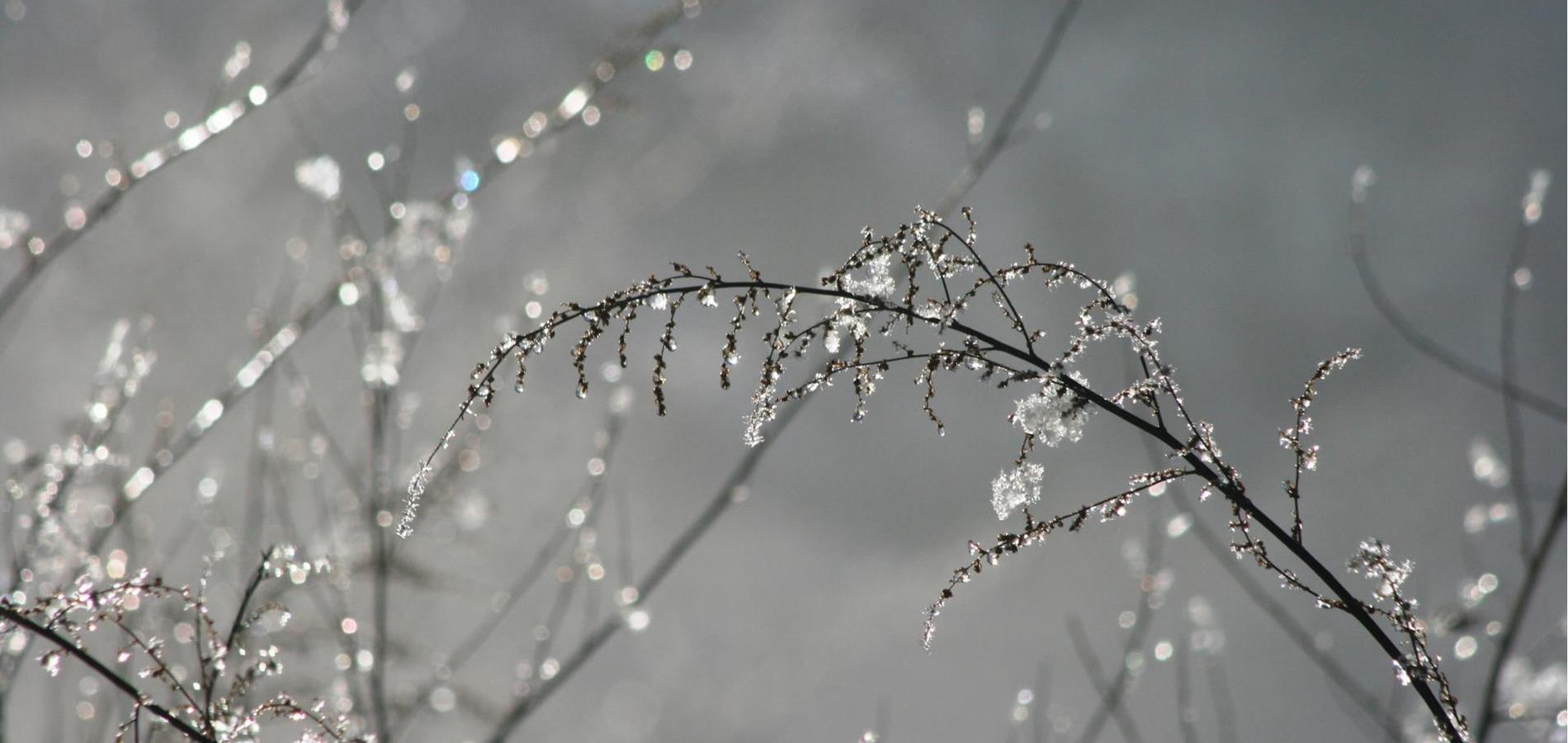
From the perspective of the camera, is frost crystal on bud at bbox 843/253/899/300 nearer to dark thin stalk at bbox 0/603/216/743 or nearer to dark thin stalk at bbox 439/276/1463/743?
dark thin stalk at bbox 439/276/1463/743

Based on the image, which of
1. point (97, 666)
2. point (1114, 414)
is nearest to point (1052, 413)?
point (1114, 414)

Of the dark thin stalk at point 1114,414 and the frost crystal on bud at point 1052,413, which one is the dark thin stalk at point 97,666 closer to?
the dark thin stalk at point 1114,414

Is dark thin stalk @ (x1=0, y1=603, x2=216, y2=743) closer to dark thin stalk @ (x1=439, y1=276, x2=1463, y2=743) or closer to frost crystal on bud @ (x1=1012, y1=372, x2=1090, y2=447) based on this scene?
dark thin stalk @ (x1=439, y1=276, x2=1463, y2=743)

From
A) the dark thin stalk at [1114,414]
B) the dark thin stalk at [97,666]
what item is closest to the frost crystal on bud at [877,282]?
the dark thin stalk at [1114,414]

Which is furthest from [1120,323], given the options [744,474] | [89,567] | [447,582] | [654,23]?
[447,582]

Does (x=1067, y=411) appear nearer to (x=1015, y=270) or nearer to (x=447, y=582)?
(x=1015, y=270)

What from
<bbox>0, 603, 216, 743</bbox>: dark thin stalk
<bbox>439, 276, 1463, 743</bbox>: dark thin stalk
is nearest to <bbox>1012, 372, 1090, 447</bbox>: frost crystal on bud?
<bbox>439, 276, 1463, 743</bbox>: dark thin stalk

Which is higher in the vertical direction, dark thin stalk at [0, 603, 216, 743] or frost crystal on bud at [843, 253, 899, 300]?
frost crystal on bud at [843, 253, 899, 300]

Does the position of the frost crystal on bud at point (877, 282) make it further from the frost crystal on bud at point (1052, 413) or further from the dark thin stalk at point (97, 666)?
the dark thin stalk at point (97, 666)

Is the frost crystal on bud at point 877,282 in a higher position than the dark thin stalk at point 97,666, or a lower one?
higher

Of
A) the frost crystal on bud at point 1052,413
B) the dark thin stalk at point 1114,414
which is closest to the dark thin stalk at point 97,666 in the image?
the dark thin stalk at point 1114,414

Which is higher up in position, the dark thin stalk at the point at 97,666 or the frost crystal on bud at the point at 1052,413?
the frost crystal on bud at the point at 1052,413
